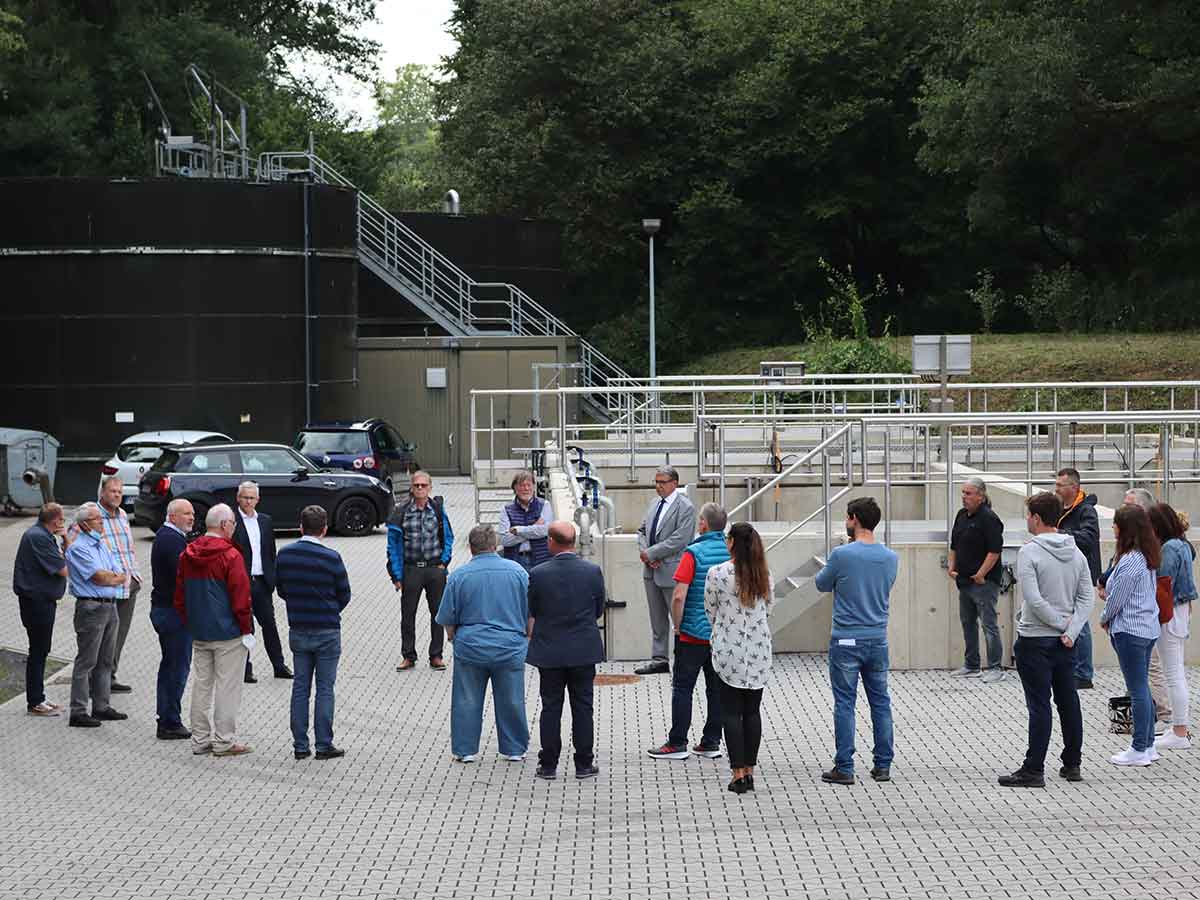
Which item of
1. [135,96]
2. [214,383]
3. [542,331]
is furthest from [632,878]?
[135,96]

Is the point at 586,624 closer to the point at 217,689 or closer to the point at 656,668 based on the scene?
the point at 217,689

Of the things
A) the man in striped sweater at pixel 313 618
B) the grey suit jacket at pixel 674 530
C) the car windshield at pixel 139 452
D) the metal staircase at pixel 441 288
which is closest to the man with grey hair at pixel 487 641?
the man in striped sweater at pixel 313 618

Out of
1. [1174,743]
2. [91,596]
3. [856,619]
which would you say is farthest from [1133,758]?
[91,596]

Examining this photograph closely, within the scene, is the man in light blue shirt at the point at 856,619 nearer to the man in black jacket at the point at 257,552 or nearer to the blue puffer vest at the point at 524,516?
the blue puffer vest at the point at 524,516

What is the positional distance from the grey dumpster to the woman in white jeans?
21.2 m

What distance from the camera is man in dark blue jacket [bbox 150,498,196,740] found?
39.6 feet

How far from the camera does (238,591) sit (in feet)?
37.3

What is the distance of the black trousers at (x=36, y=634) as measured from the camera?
12586 millimetres

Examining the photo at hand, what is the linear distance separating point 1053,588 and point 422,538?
6075 mm

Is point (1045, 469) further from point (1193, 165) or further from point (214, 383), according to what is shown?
point (1193, 165)

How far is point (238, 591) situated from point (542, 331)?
3296 centimetres

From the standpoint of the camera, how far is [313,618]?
445 inches

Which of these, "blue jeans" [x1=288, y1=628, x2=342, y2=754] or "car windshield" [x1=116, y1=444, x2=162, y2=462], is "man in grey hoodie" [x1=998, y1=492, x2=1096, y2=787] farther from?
"car windshield" [x1=116, y1=444, x2=162, y2=462]

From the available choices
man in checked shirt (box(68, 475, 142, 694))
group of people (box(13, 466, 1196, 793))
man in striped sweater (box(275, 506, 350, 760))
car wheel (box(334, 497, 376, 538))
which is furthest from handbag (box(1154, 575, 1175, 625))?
car wheel (box(334, 497, 376, 538))
